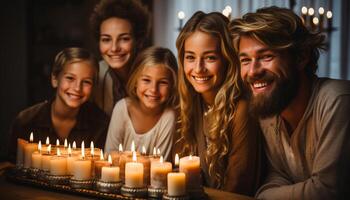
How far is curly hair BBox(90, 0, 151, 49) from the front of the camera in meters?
5.00

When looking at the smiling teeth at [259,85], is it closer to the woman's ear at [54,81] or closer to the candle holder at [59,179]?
the candle holder at [59,179]

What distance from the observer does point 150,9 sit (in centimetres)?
507

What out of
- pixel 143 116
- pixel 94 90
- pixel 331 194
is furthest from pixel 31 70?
pixel 331 194

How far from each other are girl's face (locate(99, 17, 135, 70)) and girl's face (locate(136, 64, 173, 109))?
28 centimetres

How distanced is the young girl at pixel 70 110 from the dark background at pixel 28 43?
0.18 metres

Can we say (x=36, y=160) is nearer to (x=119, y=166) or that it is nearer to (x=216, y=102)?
(x=119, y=166)

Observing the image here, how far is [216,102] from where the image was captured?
438 centimetres

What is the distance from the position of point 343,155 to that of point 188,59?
56.8 inches

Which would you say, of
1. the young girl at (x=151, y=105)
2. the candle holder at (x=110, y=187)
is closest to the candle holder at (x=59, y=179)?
the candle holder at (x=110, y=187)

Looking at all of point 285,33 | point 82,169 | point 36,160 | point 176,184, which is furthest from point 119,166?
point 285,33

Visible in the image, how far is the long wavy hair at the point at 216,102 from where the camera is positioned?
431 cm

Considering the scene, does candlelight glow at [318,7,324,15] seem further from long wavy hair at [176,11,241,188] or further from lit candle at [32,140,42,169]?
lit candle at [32,140,42,169]

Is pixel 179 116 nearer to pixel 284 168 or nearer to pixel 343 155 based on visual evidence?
pixel 284 168

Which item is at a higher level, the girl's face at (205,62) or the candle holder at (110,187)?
the girl's face at (205,62)
